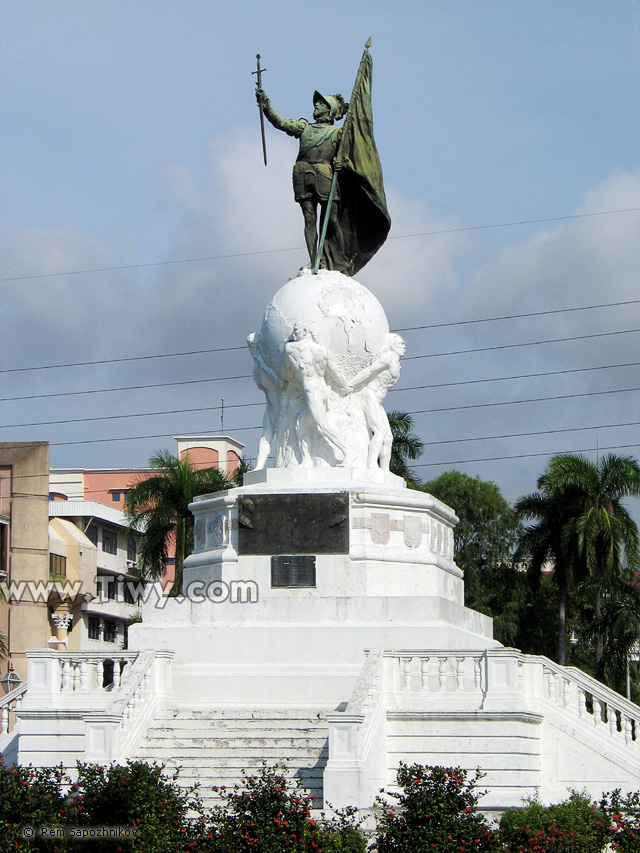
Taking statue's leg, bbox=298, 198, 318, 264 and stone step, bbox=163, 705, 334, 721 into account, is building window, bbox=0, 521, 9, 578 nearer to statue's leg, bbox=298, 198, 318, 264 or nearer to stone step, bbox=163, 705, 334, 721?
statue's leg, bbox=298, 198, 318, 264

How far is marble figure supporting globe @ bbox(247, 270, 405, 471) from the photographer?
2419cm

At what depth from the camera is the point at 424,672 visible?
19797 mm

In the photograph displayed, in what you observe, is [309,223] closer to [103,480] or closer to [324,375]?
[324,375]

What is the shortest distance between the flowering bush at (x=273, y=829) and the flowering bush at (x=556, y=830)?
1.77 metres

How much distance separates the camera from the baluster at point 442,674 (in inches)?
776

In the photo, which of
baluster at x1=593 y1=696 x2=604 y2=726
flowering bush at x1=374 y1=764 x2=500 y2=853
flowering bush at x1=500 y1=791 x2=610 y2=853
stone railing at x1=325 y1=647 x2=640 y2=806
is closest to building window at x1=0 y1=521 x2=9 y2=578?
stone railing at x1=325 y1=647 x2=640 y2=806

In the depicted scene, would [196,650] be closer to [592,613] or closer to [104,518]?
[592,613]

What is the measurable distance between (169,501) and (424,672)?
2006cm

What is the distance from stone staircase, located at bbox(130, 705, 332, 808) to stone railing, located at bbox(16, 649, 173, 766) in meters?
0.38

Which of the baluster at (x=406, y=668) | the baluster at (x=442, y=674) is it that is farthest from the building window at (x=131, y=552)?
the baluster at (x=442, y=674)

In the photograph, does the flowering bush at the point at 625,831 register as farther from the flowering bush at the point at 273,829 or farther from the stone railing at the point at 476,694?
the stone railing at the point at 476,694

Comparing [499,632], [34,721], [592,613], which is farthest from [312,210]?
[499,632]

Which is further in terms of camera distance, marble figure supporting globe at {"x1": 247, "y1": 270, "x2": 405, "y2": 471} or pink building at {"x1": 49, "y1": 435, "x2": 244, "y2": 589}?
pink building at {"x1": 49, "y1": 435, "x2": 244, "y2": 589}

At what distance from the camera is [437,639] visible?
69.1 feet
